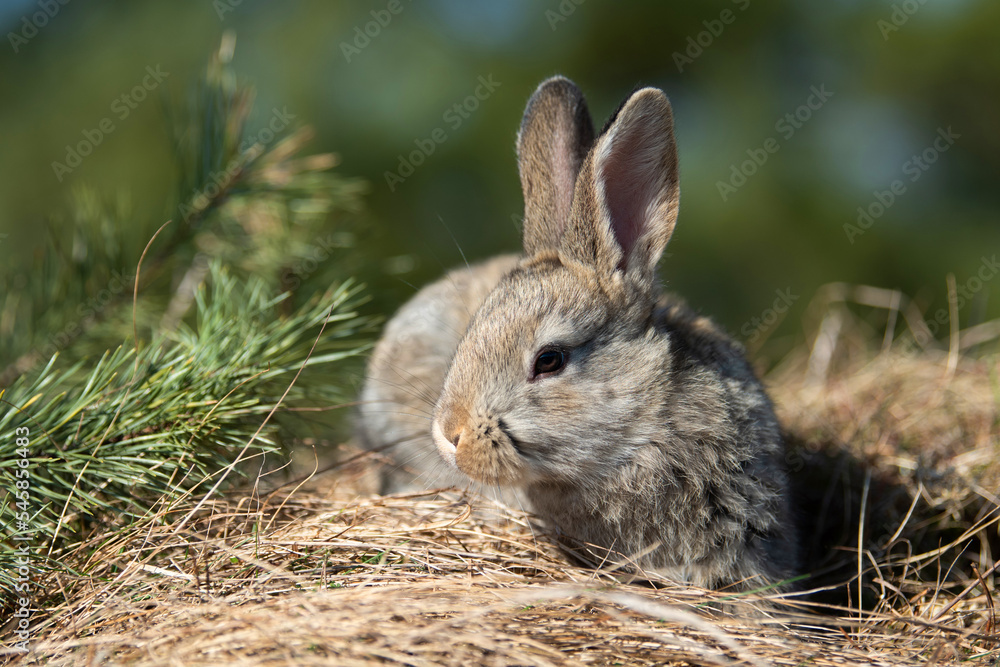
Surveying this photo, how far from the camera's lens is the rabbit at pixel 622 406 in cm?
221

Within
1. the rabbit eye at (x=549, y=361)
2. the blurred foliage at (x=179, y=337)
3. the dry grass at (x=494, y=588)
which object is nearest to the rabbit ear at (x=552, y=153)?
the rabbit eye at (x=549, y=361)

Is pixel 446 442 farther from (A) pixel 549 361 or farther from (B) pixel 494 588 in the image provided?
(B) pixel 494 588

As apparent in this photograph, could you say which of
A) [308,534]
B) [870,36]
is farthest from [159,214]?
[870,36]

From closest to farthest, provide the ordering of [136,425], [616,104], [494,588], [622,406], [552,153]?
[494,588] → [136,425] → [622,406] → [552,153] → [616,104]

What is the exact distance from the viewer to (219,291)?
2.44 meters

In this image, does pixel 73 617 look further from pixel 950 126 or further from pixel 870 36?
pixel 950 126

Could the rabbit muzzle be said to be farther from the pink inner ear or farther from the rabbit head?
the pink inner ear

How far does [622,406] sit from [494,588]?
2.34ft

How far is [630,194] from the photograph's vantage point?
246cm

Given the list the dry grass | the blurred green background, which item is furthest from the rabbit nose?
the blurred green background

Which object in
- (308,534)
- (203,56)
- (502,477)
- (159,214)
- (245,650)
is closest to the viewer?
(245,650)

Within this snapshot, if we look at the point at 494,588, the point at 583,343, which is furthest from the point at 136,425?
the point at 583,343

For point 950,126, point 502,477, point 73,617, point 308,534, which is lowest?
point 73,617

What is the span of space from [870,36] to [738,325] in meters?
2.33
